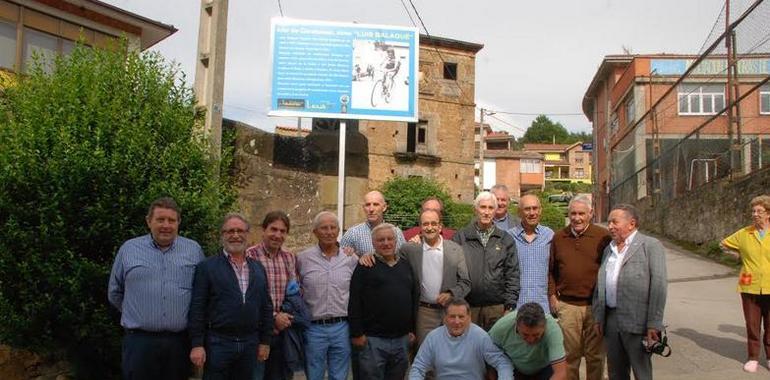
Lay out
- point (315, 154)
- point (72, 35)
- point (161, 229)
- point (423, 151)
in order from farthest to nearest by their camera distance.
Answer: point (423, 151) < point (72, 35) < point (315, 154) < point (161, 229)

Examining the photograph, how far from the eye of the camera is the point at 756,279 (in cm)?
562

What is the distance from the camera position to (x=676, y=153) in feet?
50.8

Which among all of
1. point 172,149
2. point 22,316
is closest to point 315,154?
point 172,149

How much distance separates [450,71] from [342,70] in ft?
55.1

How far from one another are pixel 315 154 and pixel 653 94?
1514 cm

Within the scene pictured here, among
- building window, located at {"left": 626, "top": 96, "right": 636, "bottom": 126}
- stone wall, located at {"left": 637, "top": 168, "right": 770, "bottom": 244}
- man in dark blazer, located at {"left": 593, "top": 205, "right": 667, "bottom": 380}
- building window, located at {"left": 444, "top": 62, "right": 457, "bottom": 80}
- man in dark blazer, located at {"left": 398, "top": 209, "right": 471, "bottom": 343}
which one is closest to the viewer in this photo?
man in dark blazer, located at {"left": 593, "top": 205, "right": 667, "bottom": 380}

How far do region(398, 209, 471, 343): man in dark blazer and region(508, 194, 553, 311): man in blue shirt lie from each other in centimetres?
53

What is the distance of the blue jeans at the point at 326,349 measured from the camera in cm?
452

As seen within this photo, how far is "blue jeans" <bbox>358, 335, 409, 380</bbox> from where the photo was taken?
443 centimetres

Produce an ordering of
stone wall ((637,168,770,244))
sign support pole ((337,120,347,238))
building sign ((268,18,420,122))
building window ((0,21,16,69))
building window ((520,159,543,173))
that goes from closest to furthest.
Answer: stone wall ((637,168,770,244)) → sign support pole ((337,120,347,238)) → building sign ((268,18,420,122)) → building window ((0,21,16,69)) → building window ((520,159,543,173))

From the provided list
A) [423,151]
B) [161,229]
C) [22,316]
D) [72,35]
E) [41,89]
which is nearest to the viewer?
[161,229]

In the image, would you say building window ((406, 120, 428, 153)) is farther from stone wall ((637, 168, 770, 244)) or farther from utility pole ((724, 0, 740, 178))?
utility pole ((724, 0, 740, 178))

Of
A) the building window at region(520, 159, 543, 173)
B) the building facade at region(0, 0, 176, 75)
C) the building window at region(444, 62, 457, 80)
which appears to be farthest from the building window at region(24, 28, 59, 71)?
the building window at region(520, 159, 543, 173)

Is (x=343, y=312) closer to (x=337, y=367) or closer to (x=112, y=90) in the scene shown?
(x=337, y=367)
